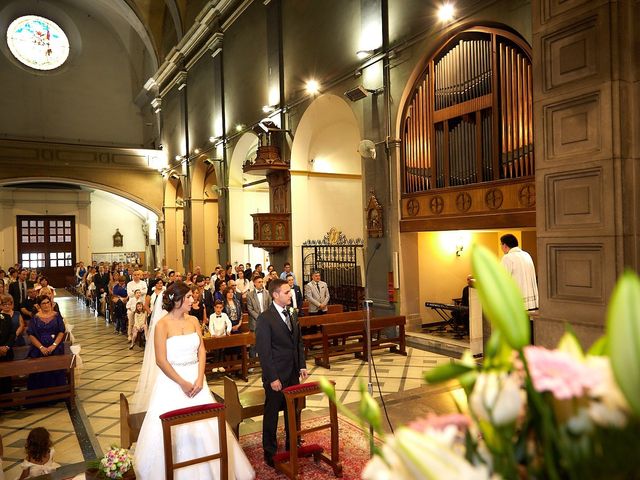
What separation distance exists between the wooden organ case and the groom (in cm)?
445

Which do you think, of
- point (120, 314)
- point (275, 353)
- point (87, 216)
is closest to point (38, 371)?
point (275, 353)

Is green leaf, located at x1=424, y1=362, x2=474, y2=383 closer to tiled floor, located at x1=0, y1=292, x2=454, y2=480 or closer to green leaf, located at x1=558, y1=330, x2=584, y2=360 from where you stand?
green leaf, located at x1=558, y1=330, x2=584, y2=360

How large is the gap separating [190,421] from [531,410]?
3.38 meters

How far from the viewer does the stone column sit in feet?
13.9

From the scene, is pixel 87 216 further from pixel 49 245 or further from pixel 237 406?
pixel 237 406

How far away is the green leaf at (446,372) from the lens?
76 cm

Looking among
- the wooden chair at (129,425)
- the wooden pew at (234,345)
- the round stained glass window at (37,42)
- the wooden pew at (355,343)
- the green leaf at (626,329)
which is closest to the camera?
the green leaf at (626,329)

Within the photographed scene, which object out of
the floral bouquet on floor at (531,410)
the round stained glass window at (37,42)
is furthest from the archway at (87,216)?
the floral bouquet on floor at (531,410)

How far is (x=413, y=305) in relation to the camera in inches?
396

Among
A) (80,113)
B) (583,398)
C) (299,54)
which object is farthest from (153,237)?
(583,398)

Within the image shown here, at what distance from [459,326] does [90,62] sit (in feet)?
78.3

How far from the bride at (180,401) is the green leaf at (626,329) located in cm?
390

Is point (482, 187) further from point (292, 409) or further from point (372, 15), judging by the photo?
point (292, 409)

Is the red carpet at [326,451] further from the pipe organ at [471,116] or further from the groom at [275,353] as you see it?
the pipe organ at [471,116]
